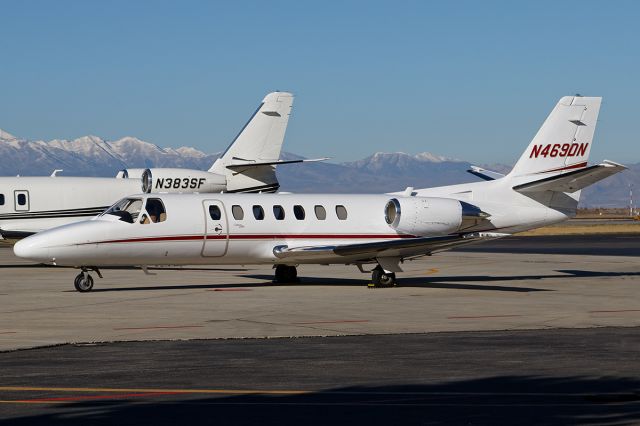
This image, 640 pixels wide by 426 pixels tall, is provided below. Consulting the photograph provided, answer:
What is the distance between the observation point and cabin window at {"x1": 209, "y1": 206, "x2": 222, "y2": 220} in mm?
28969

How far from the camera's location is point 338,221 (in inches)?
1208

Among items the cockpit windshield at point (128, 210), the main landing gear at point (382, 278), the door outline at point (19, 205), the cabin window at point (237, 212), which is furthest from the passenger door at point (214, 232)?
the door outline at point (19, 205)

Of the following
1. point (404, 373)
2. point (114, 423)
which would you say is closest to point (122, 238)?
point (404, 373)

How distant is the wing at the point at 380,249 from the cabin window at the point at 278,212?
0.87 metres

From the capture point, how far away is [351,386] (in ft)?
41.1

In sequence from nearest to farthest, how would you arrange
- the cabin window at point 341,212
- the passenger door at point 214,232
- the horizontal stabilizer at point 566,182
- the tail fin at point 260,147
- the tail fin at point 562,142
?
the passenger door at point 214,232 < the cabin window at point 341,212 < the horizontal stabilizer at point 566,182 < the tail fin at point 562,142 < the tail fin at point 260,147

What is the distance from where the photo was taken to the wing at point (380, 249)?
92.5ft

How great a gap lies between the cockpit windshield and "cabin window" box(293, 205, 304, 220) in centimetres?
444

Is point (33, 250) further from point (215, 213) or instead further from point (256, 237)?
point (256, 237)

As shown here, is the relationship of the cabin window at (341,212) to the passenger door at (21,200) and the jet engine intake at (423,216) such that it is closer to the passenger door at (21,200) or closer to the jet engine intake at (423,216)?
the jet engine intake at (423,216)

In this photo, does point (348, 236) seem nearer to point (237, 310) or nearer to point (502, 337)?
point (237, 310)

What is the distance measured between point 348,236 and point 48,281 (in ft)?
29.1

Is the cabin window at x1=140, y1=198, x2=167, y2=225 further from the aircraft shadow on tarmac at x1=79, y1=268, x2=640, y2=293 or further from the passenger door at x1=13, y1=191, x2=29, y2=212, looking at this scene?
the passenger door at x1=13, y1=191, x2=29, y2=212

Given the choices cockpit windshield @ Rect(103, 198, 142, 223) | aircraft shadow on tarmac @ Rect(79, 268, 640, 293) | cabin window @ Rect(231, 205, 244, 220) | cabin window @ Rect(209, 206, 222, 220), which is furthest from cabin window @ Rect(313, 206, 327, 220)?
cockpit windshield @ Rect(103, 198, 142, 223)
